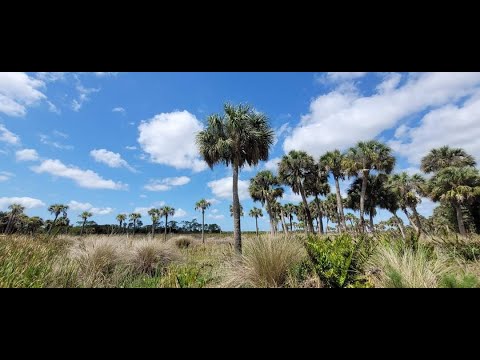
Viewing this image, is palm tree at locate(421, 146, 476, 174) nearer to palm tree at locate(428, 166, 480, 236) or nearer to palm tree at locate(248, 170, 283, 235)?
palm tree at locate(428, 166, 480, 236)

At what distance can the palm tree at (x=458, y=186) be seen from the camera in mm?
19867

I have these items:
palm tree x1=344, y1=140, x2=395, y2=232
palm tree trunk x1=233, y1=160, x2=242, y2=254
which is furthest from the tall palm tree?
palm tree x1=344, y1=140, x2=395, y2=232

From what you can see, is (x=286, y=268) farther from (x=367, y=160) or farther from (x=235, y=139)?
(x=367, y=160)

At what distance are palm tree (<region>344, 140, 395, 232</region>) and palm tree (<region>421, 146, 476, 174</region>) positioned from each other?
4.56m

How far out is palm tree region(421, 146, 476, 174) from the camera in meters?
24.3

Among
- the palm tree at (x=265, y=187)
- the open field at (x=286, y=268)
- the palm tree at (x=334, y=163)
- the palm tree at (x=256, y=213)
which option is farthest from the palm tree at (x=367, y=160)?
the palm tree at (x=256, y=213)

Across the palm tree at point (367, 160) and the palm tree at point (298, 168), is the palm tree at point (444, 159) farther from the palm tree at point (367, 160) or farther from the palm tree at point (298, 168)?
the palm tree at point (298, 168)

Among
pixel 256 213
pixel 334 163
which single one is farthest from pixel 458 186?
pixel 256 213

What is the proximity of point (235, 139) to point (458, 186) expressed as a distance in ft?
62.0
